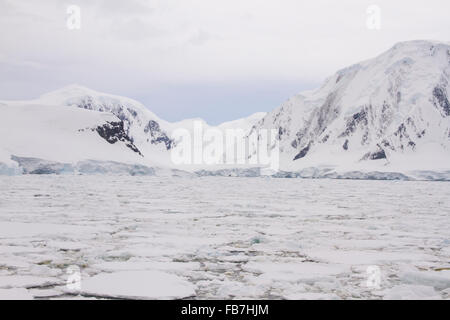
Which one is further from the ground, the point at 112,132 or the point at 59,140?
the point at 112,132

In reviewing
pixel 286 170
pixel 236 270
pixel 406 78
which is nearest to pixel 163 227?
pixel 236 270

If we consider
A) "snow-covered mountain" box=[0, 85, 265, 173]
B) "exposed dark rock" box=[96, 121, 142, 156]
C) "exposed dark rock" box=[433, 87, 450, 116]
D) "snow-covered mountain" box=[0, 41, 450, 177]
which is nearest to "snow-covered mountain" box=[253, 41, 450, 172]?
"exposed dark rock" box=[433, 87, 450, 116]

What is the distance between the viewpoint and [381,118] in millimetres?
129250

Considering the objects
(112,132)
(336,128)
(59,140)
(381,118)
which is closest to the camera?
(59,140)

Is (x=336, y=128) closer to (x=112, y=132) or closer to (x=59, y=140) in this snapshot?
(x=112, y=132)

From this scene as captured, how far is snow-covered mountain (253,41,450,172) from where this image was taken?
10888 cm

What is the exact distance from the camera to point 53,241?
7980 millimetres

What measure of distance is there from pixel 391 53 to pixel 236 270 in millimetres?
149811

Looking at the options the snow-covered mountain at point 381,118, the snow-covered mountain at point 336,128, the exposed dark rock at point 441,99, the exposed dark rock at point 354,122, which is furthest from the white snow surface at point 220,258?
the exposed dark rock at point 354,122

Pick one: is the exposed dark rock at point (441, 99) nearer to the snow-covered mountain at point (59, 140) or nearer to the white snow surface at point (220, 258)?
the snow-covered mountain at point (59, 140)

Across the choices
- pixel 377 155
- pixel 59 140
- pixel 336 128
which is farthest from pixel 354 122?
pixel 59 140

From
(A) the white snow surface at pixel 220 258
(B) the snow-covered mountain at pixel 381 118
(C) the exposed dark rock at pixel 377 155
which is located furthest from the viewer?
(B) the snow-covered mountain at pixel 381 118

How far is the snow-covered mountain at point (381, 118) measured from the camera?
357 feet

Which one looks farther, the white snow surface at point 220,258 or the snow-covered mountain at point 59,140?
the snow-covered mountain at point 59,140
